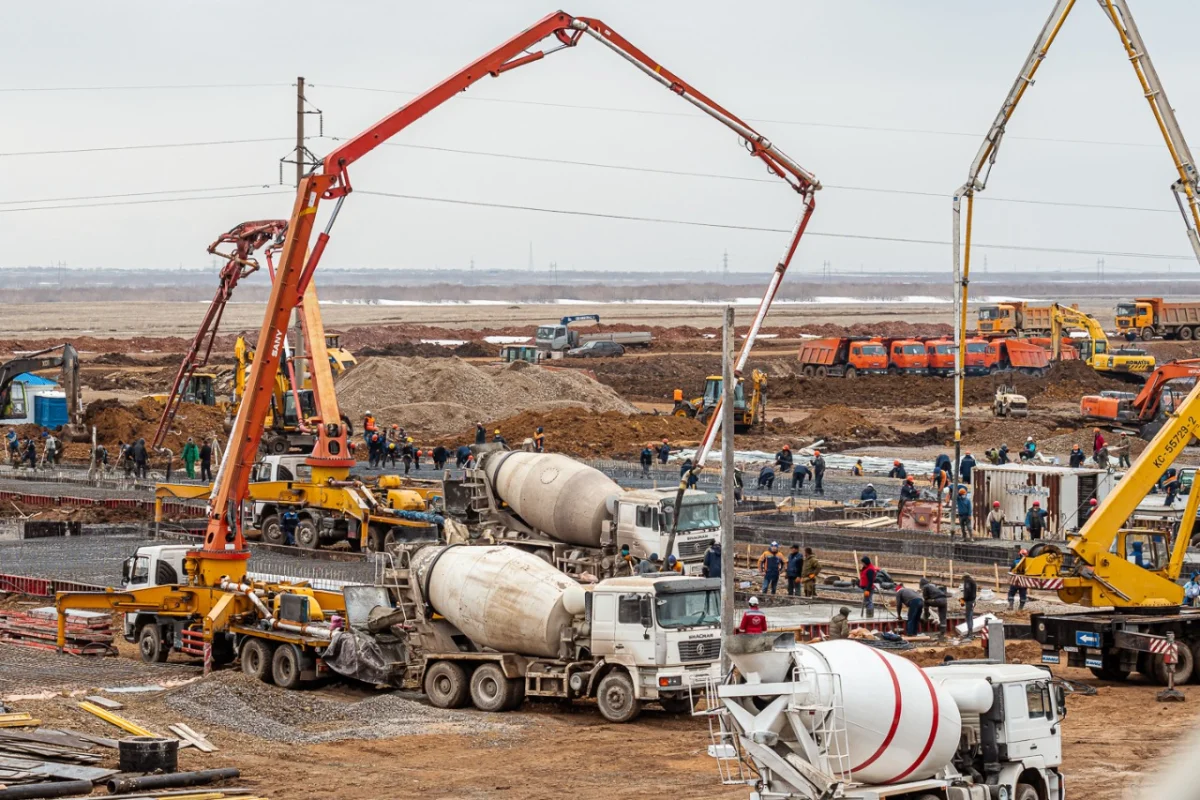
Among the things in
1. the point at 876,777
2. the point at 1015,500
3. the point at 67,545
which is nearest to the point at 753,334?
the point at 1015,500

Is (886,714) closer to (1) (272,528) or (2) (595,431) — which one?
(1) (272,528)

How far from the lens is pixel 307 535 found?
42.2 metres

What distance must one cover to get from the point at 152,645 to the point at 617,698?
9.67 metres

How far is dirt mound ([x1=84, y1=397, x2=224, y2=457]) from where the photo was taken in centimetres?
6706

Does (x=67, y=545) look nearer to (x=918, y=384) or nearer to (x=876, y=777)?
(x=876, y=777)

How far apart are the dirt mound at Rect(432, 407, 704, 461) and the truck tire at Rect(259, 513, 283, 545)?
19977 millimetres

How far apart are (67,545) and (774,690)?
110ft

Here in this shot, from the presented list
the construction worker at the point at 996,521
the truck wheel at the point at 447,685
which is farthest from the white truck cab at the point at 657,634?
the construction worker at the point at 996,521

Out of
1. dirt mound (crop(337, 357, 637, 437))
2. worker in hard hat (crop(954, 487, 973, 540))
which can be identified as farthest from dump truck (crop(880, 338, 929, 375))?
worker in hard hat (crop(954, 487, 973, 540))

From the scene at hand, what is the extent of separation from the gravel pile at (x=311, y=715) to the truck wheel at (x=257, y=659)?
1.37 meters

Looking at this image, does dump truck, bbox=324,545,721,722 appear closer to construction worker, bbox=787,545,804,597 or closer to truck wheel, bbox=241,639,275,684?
truck wheel, bbox=241,639,275,684

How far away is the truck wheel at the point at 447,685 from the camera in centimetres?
2447

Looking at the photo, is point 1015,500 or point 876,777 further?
point 1015,500

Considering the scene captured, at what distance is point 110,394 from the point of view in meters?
89.1
